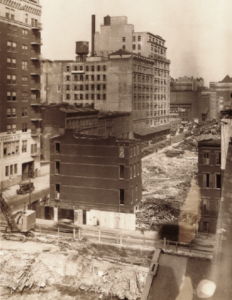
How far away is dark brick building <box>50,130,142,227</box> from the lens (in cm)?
1630

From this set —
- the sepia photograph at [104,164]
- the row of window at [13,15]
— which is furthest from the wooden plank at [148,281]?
the row of window at [13,15]

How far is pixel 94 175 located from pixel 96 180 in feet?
0.79

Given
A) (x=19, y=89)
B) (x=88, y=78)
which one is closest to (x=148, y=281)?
(x=88, y=78)

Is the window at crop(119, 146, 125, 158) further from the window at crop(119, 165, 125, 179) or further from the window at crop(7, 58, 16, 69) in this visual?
the window at crop(7, 58, 16, 69)

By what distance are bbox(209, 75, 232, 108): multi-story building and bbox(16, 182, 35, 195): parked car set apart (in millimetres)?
9681

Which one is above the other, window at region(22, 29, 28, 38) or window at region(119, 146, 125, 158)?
window at region(22, 29, 28, 38)

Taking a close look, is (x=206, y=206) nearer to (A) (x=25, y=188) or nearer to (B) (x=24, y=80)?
(A) (x=25, y=188)

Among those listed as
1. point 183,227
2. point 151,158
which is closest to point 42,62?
point 151,158

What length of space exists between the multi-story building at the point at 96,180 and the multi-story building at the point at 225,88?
4.26 metres

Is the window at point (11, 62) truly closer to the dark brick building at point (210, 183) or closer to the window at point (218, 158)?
the dark brick building at point (210, 183)

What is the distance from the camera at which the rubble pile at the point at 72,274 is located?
593 inches

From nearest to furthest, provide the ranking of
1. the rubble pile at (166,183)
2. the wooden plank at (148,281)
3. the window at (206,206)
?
the wooden plank at (148,281) < the window at (206,206) < the rubble pile at (166,183)

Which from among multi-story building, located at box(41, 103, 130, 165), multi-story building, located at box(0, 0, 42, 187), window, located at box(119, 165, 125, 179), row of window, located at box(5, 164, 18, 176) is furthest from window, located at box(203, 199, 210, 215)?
row of window, located at box(5, 164, 18, 176)

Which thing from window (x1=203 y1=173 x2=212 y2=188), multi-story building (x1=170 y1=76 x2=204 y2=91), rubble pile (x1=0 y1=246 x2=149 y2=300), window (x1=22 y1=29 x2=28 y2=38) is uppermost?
window (x1=22 y1=29 x2=28 y2=38)
